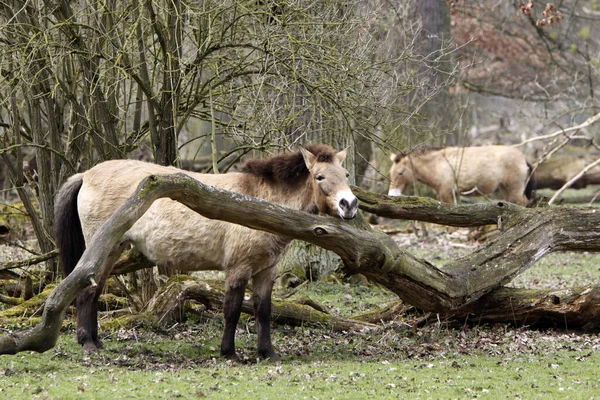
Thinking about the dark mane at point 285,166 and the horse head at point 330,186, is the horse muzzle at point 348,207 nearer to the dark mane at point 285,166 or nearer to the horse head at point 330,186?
the horse head at point 330,186

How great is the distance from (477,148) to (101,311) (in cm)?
1169

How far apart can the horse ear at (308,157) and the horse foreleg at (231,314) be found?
1.25m

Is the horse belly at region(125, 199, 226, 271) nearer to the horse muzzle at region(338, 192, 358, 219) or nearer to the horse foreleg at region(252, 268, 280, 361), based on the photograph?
the horse foreleg at region(252, 268, 280, 361)

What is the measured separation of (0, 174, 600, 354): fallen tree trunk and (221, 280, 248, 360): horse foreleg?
0.89 meters

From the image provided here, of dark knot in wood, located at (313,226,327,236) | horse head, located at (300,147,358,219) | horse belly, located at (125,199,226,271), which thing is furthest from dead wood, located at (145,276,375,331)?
dark knot in wood, located at (313,226,327,236)

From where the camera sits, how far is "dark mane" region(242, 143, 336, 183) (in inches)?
287

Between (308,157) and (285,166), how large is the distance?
0.31 meters

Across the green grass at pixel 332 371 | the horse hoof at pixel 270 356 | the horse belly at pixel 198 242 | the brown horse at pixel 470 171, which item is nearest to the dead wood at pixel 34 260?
the green grass at pixel 332 371

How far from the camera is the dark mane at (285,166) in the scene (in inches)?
287

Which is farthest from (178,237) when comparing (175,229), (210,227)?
(210,227)

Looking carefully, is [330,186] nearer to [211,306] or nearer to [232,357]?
[232,357]

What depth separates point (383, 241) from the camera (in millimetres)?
7309

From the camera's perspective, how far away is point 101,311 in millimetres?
9070

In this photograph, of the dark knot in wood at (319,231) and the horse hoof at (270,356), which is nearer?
the dark knot in wood at (319,231)
